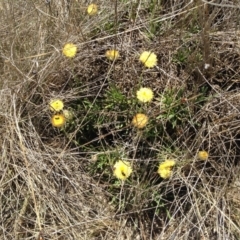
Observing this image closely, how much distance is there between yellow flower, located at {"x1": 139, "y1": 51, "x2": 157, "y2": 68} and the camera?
5.43ft

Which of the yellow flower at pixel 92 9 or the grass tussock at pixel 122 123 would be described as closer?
the grass tussock at pixel 122 123

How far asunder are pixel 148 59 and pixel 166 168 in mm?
357

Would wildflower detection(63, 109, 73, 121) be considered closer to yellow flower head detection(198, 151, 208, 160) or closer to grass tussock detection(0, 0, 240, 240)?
grass tussock detection(0, 0, 240, 240)

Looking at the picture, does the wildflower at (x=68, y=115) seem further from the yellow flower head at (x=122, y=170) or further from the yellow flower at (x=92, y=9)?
the yellow flower at (x=92, y=9)

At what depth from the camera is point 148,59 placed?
1660 millimetres

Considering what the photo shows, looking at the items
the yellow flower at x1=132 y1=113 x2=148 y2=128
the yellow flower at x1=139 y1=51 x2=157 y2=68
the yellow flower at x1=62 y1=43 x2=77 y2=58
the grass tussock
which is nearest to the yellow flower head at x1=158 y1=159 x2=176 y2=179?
the grass tussock

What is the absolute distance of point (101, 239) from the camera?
160 cm

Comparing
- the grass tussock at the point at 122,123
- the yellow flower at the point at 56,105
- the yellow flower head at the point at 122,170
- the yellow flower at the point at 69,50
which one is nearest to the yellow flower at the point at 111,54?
the grass tussock at the point at 122,123

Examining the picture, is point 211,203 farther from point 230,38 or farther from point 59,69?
point 59,69

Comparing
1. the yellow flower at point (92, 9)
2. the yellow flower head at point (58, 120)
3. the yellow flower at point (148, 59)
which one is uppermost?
the yellow flower at point (92, 9)

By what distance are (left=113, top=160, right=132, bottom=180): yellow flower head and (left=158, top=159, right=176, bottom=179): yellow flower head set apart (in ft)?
0.31

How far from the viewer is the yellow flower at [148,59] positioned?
1655mm

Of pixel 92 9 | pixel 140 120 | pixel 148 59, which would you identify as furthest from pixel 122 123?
pixel 92 9

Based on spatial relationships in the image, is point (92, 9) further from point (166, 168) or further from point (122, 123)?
point (166, 168)
